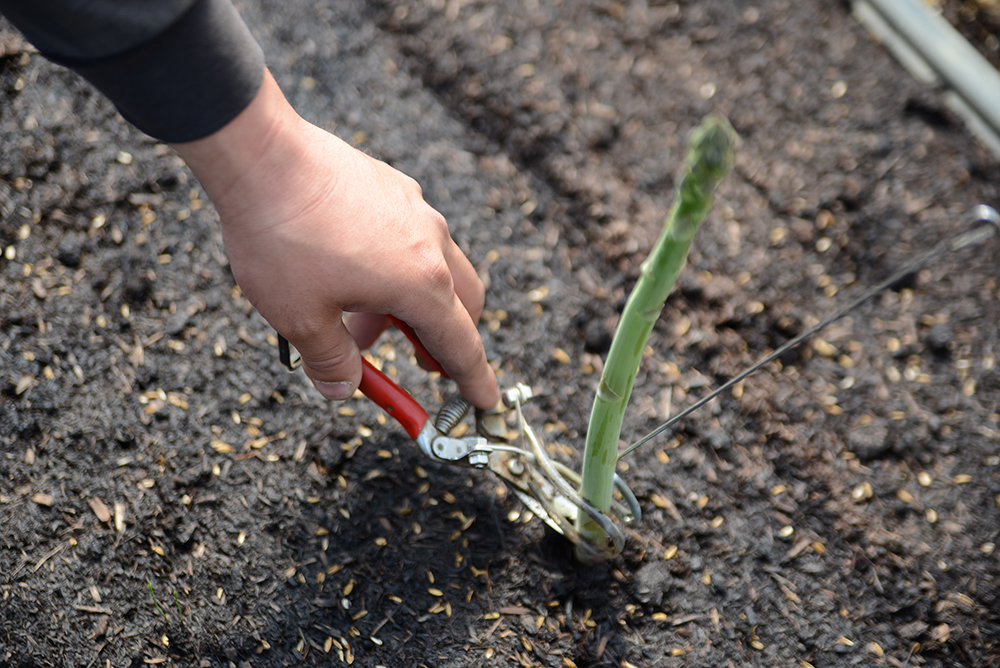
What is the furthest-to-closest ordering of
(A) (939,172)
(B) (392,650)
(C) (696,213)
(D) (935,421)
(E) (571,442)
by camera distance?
1. (A) (939,172)
2. (D) (935,421)
3. (E) (571,442)
4. (B) (392,650)
5. (C) (696,213)

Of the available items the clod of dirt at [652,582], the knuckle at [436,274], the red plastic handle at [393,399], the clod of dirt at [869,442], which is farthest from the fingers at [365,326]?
the clod of dirt at [869,442]

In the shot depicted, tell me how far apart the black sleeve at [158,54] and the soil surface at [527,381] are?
87 cm

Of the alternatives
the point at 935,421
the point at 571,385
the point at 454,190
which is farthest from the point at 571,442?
the point at 935,421

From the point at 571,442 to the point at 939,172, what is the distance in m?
1.64

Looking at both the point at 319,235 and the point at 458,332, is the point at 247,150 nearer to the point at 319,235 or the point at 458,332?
the point at 319,235

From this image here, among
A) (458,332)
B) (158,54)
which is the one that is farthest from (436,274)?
(158,54)

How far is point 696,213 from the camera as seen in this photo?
82cm

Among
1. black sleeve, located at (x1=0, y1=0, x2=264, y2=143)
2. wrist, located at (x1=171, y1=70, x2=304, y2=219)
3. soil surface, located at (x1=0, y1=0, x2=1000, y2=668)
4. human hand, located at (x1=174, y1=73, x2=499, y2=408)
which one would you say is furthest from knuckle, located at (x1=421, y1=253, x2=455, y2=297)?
soil surface, located at (x1=0, y1=0, x2=1000, y2=668)

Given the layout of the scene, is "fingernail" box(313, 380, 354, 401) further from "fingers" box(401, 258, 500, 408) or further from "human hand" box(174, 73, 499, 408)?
"fingers" box(401, 258, 500, 408)

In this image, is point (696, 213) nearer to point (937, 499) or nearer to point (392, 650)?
point (392, 650)

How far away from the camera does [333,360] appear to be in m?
1.25

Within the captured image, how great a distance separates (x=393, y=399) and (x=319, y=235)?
1.48 feet

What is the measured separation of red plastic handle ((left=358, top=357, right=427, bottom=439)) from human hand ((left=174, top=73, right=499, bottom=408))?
0.40 feet

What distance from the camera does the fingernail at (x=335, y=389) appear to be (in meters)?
1.32
